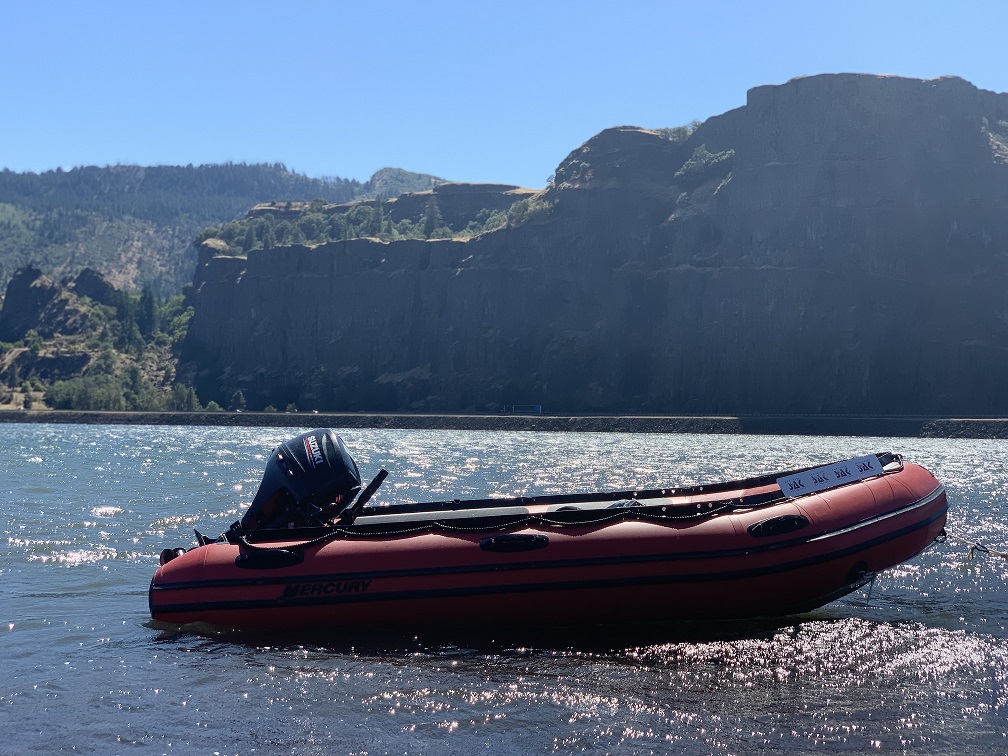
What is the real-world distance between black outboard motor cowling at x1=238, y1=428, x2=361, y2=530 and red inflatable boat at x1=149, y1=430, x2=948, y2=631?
Answer: 0.75m

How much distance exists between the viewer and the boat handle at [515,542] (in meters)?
12.8

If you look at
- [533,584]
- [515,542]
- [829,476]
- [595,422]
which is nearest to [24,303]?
[595,422]

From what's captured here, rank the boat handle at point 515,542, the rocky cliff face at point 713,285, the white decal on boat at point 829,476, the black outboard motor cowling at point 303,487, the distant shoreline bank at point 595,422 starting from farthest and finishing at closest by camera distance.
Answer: the rocky cliff face at point 713,285 → the distant shoreline bank at point 595,422 → the black outboard motor cowling at point 303,487 → the white decal on boat at point 829,476 → the boat handle at point 515,542

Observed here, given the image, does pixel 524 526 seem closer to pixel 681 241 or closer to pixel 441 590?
pixel 441 590

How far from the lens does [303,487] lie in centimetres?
1459

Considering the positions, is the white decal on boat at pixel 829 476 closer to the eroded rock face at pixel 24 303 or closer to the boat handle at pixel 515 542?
the boat handle at pixel 515 542

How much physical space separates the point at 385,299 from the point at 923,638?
116162 millimetres

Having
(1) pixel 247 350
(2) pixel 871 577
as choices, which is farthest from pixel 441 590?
(1) pixel 247 350

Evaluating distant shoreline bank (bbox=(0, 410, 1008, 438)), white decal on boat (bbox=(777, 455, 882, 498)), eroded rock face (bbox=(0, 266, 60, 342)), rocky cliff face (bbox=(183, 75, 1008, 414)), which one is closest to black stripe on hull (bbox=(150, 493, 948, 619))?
white decal on boat (bbox=(777, 455, 882, 498))

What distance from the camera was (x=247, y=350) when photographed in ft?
439

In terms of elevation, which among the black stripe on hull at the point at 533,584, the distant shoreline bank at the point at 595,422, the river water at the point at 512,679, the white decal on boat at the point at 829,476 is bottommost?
the distant shoreline bank at the point at 595,422

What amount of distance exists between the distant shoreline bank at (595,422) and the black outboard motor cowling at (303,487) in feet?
229

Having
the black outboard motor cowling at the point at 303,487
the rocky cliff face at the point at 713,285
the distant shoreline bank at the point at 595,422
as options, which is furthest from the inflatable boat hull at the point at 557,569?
the rocky cliff face at the point at 713,285

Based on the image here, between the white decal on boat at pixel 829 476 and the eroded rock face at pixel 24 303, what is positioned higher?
the eroded rock face at pixel 24 303
